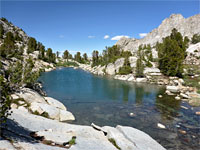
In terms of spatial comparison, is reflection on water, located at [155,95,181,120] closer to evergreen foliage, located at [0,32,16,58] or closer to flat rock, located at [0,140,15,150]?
flat rock, located at [0,140,15,150]

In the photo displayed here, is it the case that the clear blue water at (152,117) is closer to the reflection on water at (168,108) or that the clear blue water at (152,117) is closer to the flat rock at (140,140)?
the reflection on water at (168,108)

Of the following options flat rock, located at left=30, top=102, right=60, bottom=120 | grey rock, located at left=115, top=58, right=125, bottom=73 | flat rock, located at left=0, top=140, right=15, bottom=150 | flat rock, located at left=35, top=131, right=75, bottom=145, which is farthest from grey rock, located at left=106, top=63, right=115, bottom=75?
flat rock, located at left=0, top=140, right=15, bottom=150

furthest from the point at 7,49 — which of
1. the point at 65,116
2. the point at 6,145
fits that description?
the point at 6,145

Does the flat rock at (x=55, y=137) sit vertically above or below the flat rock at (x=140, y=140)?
above

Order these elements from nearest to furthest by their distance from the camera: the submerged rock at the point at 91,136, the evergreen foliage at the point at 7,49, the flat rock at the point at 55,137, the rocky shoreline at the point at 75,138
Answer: the rocky shoreline at the point at 75,138, the flat rock at the point at 55,137, the submerged rock at the point at 91,136, the evergreen foliage at the point at 7,49

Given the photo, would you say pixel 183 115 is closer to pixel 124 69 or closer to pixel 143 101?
pixel 143 101

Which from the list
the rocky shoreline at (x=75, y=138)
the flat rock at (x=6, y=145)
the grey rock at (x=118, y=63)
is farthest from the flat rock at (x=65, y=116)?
the grey rock at (x=118, y=63)

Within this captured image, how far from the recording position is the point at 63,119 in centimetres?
2220

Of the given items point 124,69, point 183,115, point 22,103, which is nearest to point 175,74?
point 124,69

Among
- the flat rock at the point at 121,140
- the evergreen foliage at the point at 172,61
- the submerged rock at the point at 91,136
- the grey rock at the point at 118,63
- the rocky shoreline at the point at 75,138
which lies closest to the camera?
the rocky shoreline at the point at 75,138

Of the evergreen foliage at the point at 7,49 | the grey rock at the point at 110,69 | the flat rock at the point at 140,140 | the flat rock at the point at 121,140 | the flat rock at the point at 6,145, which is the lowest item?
the flat rock at the point at 140,140

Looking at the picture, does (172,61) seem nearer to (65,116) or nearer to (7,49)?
(65,116)

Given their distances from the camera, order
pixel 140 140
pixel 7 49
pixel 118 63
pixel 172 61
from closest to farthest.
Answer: pixel 140 140 → pixel 7 49 → pixel 172 61 → pixel 118 63

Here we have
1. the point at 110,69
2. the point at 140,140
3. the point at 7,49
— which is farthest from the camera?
the point at 110,69
